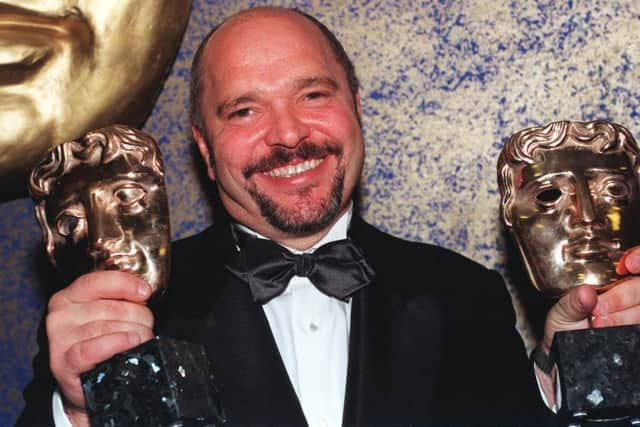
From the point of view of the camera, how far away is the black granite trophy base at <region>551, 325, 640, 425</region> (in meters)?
1.27

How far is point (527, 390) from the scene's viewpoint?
1.55m

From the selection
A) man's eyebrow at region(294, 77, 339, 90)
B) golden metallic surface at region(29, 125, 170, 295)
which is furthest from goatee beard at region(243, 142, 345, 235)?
golden metallic surface at region(29, 125, 170, 295)

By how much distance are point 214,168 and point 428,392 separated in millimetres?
547

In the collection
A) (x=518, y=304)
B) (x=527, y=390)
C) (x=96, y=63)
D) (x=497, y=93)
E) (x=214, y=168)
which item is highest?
(x=96, y=63)

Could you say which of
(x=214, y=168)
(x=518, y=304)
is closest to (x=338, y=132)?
(x=214, y=168)

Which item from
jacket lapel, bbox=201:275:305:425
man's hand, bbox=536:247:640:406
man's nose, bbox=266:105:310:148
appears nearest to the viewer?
man's hand, bbox=536:247:640:406

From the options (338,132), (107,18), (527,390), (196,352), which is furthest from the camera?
(107,18)

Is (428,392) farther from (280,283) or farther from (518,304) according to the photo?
(518,304)

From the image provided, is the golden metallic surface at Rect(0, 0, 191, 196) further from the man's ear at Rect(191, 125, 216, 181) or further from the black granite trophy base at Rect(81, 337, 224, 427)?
the black granite trophy base at Rect(81, 337, 224, 427)

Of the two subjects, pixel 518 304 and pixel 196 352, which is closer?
pixel 196 352

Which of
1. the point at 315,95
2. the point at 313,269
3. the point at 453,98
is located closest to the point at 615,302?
the point at 313,269

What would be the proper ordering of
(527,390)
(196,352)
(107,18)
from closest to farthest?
(196,352) → (527,390) → (107,18)

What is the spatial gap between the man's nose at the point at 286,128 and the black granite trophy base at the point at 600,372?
0.56 m

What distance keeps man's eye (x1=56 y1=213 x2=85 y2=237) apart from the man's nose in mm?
386
